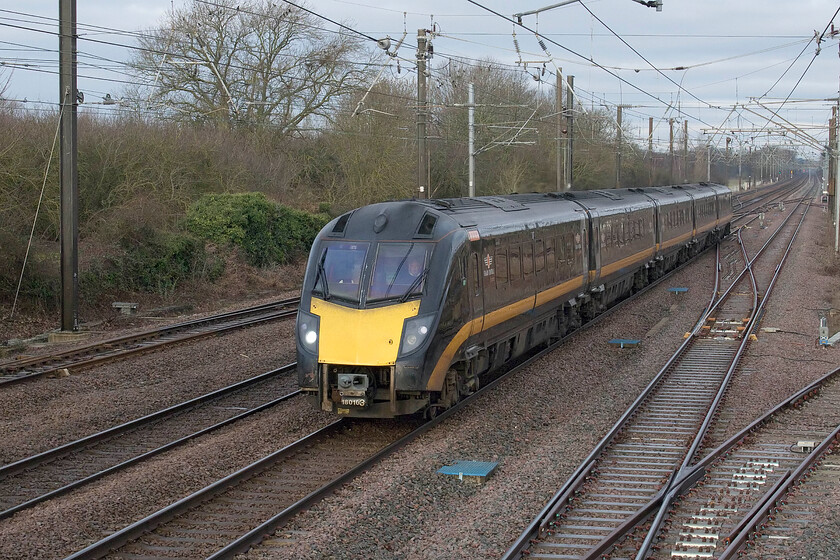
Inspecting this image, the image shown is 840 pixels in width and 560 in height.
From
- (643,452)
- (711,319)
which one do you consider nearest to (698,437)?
(643,452)

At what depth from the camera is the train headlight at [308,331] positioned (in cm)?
1127

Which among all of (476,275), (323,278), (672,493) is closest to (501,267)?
(476,275)

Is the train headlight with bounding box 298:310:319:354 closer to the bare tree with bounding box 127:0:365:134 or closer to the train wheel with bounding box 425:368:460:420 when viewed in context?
the train wheel with bounding box 425:368:460:420

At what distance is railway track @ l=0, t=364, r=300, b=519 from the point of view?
30.9ft

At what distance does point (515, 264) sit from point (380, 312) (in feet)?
13.0

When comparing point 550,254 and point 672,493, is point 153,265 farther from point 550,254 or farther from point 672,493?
point 672,493

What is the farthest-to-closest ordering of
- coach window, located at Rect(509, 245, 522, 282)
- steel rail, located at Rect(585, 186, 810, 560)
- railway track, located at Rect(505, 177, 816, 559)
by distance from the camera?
coach window, located at Rect(509, 245, 522, 282) → railway track, located at Rect(505, 177, 816, 559) → steel rail, located at Rect(585, 186, 810, 560)

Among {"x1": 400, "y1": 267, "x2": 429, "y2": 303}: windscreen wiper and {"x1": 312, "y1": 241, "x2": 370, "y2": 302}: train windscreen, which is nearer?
{"x1": 400, "y1": 267, "x2": 429, "y2": 303}: windscreen wiper

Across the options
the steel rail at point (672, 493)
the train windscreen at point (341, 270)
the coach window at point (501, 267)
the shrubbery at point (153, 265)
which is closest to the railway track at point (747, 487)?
the steel rail at point (672, 493)

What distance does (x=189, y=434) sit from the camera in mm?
11500

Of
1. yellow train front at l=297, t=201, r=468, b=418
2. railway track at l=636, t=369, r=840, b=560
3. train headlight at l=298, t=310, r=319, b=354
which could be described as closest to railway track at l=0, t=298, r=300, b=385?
train headlight at l=298, t=310, r=319, b=354

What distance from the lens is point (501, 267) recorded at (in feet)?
45.3

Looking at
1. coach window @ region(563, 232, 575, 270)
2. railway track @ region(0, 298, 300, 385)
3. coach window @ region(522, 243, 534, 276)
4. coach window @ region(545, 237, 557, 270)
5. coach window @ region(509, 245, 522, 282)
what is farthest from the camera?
coach window @ region(563, 232, 575, 270)

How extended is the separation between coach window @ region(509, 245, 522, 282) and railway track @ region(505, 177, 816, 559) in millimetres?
2588
